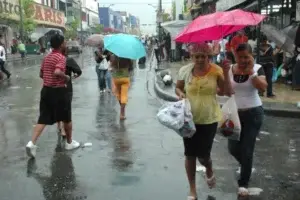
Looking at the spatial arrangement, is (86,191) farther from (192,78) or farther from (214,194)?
(192,78)

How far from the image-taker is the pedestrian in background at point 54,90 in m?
6.49

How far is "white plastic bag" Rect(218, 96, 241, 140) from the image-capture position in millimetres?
4762

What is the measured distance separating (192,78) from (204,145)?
26.4 inches

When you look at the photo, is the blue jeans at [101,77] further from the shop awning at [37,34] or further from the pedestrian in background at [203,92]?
the shop awning at [37,34]

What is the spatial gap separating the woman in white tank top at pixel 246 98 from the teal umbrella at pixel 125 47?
3638mm

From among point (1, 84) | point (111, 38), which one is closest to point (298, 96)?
point (111, 38)

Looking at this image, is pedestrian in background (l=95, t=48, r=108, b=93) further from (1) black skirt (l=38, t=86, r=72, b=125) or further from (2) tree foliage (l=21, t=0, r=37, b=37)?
(2) tree foliage (l=21, t=0, r=37, b=37)

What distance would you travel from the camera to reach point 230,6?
22797mm

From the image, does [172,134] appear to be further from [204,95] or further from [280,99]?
[280,99]

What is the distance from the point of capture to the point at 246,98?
4871 mm

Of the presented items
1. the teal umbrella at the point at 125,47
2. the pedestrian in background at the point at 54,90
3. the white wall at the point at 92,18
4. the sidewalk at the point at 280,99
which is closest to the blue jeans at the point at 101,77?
the sidewalk at the point at 280,99

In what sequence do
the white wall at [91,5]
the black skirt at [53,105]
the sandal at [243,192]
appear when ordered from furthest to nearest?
the white wall at [91,5]
the black skirt at [53,105]
the sandal at [243,192]

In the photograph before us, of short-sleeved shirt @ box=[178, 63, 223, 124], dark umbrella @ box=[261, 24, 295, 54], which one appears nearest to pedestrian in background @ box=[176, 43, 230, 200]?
short-sleeved shirt @ box=[178, 63, 223, 124]

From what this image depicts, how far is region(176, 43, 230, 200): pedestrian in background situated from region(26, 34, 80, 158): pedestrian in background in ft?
7.94
